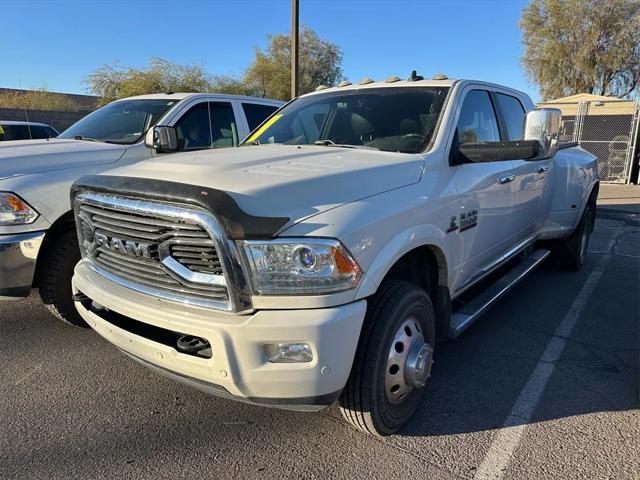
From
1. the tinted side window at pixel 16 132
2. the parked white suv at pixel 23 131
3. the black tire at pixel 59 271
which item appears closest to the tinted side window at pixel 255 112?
the black tire at pixel 59 271

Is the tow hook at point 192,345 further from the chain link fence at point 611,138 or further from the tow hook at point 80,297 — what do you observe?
the chain link fence at point 611,138

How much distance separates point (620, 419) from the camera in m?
2.94

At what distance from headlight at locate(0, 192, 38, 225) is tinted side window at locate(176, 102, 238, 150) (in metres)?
1.79

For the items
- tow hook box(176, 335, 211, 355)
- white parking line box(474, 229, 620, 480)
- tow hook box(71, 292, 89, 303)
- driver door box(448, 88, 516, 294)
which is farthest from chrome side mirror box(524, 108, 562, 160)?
tow hook box(71, 292, 89, 303)

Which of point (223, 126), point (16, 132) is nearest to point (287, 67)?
point (16, 132)

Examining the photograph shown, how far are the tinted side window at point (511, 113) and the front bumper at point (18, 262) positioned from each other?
3771mm

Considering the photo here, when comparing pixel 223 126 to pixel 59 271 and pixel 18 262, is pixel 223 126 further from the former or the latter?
pixel 18 262

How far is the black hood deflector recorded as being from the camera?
2043mm

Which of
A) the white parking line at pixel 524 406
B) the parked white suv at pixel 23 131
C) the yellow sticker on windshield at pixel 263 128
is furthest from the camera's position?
the parked white suv at pixel 23 131

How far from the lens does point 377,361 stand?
2.38 metres

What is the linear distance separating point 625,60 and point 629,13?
8.32 ft

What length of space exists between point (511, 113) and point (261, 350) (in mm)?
3509

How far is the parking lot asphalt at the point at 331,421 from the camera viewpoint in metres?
2.48

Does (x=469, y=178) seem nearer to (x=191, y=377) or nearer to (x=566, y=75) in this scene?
(x=191, y=377)
